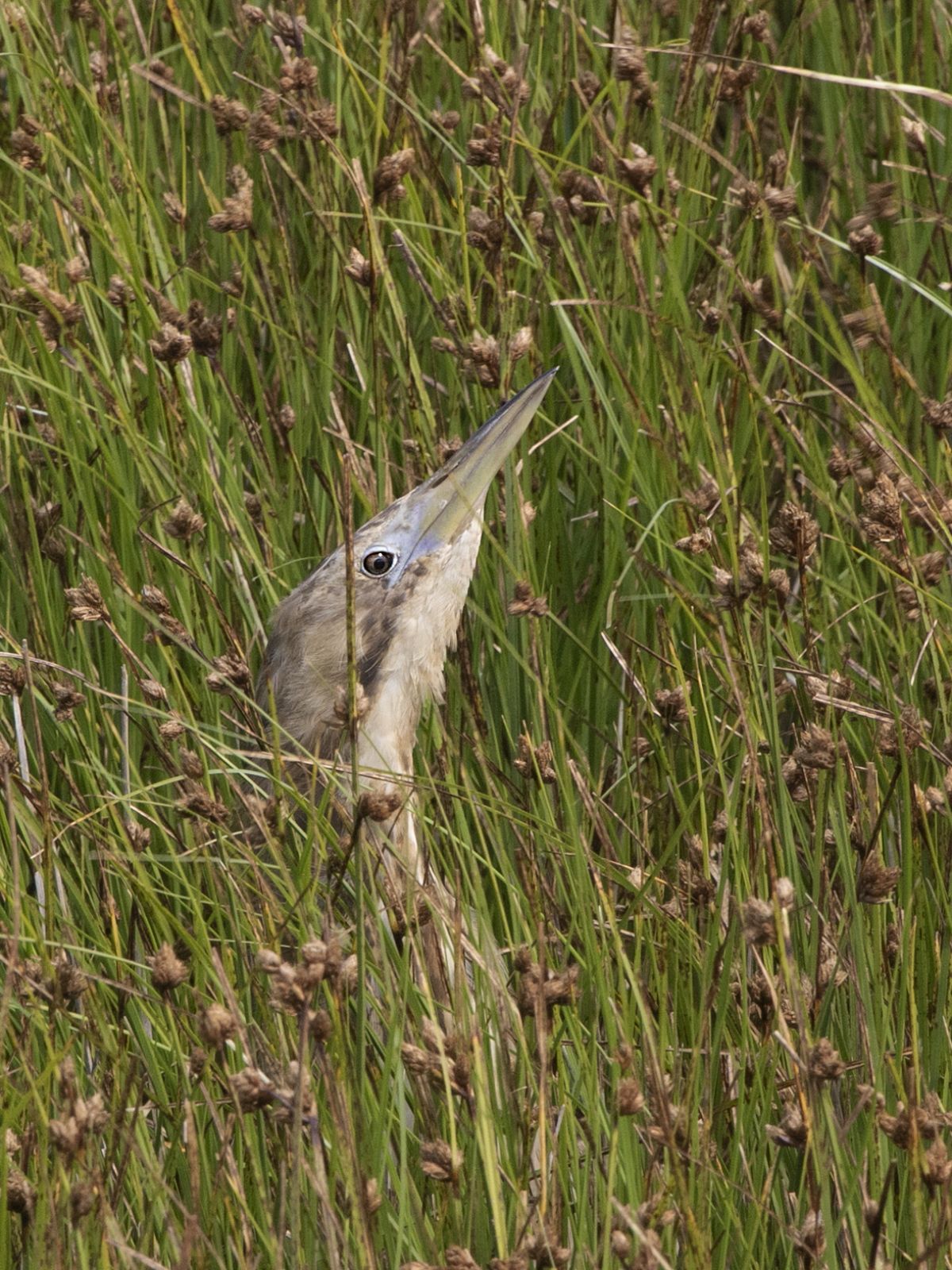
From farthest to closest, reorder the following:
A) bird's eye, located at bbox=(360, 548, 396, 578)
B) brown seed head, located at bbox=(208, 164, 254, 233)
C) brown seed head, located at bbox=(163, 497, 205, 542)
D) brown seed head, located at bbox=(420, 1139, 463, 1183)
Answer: bird's eye, located at bbox=(360, 548, 396, 578), brown seed head, located at bbox=(208, 164, 254, 233), brown seed head, located at bbox=(163, 497, 205, 542), brown seed head, located at bbox=(420, 1139, 463, 1183)

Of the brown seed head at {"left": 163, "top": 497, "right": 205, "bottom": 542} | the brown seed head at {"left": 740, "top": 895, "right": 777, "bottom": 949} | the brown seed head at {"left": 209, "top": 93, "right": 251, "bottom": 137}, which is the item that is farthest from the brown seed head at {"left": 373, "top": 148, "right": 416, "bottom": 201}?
the brown seed head at {"left": 740, "top": 895, "right": 777, "bottom": 949}

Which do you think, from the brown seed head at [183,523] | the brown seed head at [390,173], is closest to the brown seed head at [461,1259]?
the brown seed head at [183,523]

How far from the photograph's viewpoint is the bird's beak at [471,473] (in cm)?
329

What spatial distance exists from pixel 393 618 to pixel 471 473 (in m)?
0.37

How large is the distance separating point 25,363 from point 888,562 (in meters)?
1.92

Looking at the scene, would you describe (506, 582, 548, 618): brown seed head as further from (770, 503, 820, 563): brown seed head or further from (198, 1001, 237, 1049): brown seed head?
(198, 1001, 237, 1049): brown seed head

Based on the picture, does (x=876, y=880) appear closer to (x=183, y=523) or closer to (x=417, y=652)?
(x=183, y=523)

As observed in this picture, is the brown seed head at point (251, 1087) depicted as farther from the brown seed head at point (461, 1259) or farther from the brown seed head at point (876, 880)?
the brown seed head at point (876, 880)

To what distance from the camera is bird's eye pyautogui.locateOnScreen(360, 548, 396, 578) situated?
11.6 feet

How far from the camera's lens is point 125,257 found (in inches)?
144

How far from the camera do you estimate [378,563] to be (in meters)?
3.57

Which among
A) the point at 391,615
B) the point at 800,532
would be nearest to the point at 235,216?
the point at 391,615

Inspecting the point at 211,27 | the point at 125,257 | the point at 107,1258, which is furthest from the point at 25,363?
the point at 107,1258

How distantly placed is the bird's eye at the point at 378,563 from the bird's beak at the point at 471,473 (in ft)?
0.21
